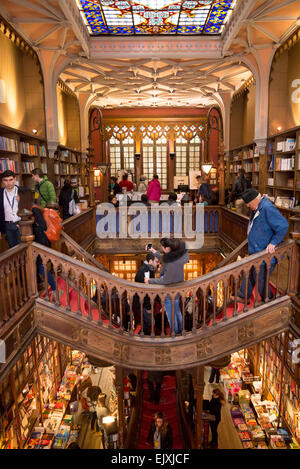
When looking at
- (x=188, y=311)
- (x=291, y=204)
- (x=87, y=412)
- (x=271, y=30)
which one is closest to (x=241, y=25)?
(x=271, y=30)

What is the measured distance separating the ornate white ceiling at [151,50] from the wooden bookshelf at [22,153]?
242cm

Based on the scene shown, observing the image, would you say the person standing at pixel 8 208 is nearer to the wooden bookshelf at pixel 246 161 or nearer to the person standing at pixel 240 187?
the person standing at pixel 240 187

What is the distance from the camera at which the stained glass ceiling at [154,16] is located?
765cm

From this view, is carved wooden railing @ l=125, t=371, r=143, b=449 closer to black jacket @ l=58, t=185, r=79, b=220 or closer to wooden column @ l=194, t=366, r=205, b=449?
wooden column @ l=194, t=366, r=205, b=449

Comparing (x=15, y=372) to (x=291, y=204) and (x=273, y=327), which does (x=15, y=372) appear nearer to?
(x=273, y=327)

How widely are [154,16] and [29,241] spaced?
700 cm

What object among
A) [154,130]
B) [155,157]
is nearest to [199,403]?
[155,157]

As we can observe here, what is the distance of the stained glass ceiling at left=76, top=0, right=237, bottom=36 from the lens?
25.1 ft

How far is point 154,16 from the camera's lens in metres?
8.23

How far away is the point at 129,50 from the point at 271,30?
3756mm

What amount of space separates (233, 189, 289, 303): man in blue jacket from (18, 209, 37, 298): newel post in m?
2.61

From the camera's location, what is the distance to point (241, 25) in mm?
7668

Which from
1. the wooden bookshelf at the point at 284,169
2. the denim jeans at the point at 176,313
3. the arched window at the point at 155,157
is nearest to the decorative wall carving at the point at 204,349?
the denim jeans at the point at 176,313
